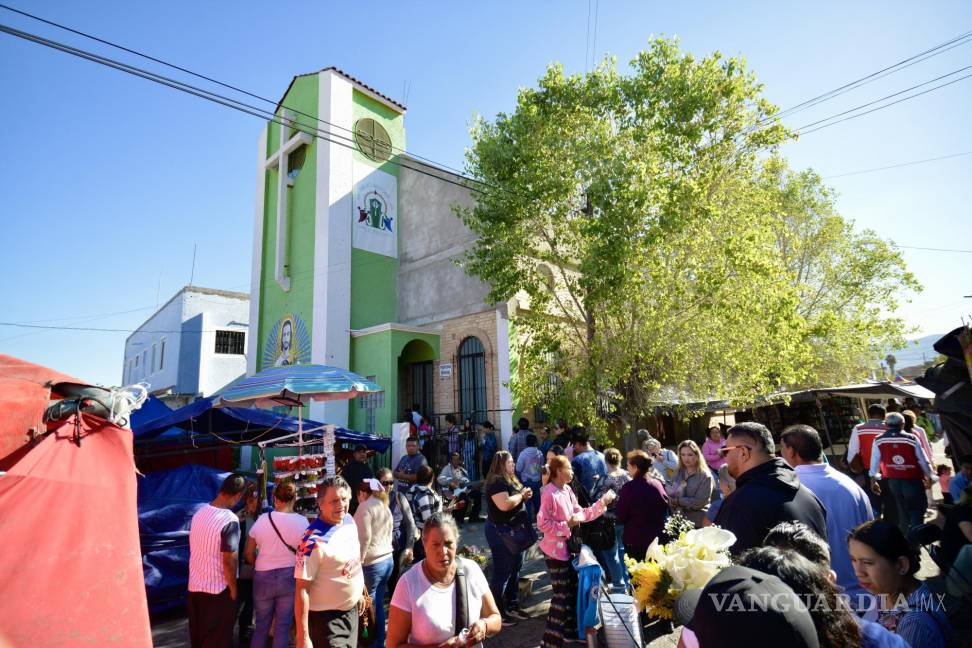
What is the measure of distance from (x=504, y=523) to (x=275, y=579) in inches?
97.5

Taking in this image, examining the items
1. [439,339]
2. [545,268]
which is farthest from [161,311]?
[545,268]

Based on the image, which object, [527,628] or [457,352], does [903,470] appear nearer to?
[527,628]

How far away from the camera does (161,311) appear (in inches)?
1250

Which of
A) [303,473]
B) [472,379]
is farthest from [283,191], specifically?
[303,473]

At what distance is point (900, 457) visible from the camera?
695cm

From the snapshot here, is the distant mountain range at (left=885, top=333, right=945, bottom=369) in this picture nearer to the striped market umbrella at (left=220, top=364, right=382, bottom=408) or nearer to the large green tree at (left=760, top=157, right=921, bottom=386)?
the large green tree at (left=760, top=157, right=921, bottom=386)

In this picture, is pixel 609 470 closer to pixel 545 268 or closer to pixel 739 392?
pixel 739 392

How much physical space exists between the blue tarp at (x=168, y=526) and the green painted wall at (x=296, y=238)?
11.1m

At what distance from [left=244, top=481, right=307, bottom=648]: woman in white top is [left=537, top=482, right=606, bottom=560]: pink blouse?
233 centimetres

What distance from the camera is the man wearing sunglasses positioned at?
290 cm

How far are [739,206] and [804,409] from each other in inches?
401

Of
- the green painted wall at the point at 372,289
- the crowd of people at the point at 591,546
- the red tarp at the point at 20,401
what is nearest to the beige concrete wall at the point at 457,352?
the green painted wall at the point at 372,289

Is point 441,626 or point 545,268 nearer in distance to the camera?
point 441,626

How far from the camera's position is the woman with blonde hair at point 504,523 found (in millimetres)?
5586
